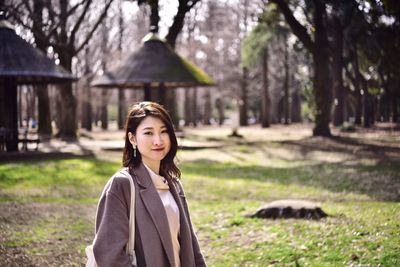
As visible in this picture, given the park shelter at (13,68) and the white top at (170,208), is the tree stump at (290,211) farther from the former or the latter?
the park shelter at (13,68)

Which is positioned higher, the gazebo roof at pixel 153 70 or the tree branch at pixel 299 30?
the tree branch at pixel 299 30

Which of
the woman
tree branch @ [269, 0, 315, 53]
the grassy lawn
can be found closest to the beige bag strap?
the woman

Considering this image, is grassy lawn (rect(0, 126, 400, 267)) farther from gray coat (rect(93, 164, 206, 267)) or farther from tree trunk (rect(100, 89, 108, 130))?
tree trunk (rect(100, 89, 108, 130))

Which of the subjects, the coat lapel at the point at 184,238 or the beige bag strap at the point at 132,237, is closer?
the beige bag strap at the point at 132,237

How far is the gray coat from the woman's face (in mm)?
173

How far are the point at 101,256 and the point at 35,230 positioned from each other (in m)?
4.99

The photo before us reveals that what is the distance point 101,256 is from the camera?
2586 mm

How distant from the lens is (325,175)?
39.4 ft

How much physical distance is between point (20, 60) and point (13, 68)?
1.90 feet

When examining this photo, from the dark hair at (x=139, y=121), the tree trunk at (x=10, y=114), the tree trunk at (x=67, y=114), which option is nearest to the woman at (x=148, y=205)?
the dark hair at (x=139, y=121)

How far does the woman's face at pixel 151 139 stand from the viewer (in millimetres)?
2951

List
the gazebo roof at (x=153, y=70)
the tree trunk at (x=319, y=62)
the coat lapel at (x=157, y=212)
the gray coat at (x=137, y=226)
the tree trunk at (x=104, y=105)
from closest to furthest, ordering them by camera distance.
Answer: the gray coat at (x=137, y=226), the coat lapel at (x=157, y=212), the gazebo roof at (x=153, y=70), the tree trunk at (x=319, y=62), the tree trunk at (x=104, y=105)

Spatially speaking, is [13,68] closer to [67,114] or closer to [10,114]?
[10,114]

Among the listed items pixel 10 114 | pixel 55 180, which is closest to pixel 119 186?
pixel 55 180
